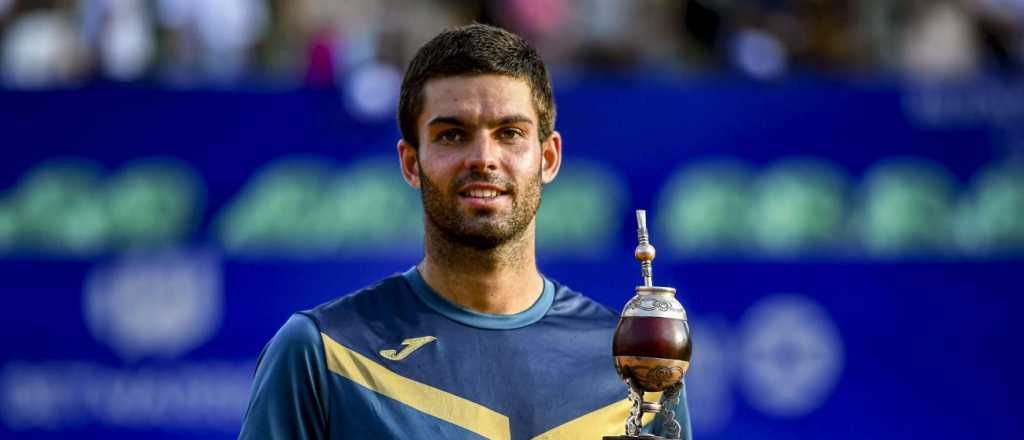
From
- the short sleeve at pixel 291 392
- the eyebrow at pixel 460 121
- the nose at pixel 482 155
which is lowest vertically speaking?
the short sleeve at pixel 291 392

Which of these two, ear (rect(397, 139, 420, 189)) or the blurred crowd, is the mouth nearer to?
ear (rect(397, 139, 420, 189))

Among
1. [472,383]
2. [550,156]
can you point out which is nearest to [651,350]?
[472,383]

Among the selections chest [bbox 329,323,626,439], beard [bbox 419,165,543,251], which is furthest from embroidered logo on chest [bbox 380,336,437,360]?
beard [bbox 419,165,543,251]

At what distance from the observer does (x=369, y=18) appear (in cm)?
989

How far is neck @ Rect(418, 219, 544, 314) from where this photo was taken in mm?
4164

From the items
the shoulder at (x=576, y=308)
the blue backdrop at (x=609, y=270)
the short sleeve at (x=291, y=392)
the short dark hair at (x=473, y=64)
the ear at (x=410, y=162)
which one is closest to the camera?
the short sleeve at (x=291, y=392)

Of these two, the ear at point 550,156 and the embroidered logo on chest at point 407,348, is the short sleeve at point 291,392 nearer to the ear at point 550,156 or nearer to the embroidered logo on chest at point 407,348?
the embroidered logo on chest at point 407,348

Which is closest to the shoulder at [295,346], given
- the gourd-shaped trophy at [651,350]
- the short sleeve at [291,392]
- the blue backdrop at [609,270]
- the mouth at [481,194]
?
the short sleeve at [291,392]

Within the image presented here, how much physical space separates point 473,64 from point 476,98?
0.31 ft

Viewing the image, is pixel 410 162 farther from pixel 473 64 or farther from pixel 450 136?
pixel 473 64

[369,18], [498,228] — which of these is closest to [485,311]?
[498,228]

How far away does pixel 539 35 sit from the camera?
1011 centimetres

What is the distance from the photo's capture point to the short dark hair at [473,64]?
4.10 m

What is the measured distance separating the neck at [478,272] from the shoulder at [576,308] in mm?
164
